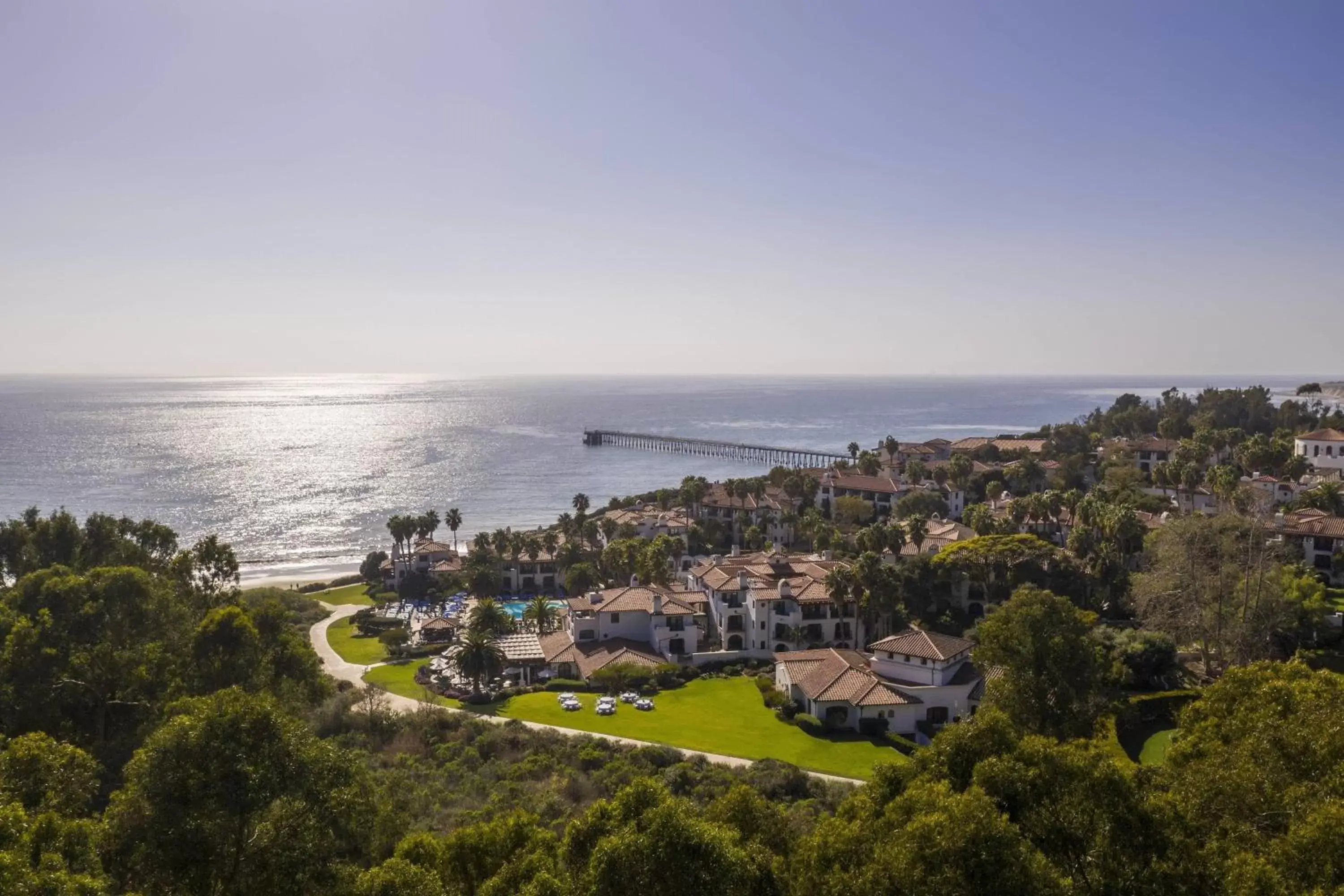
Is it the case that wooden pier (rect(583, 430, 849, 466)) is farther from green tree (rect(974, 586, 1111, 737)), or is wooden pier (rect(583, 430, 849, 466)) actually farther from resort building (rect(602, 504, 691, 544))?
green tree (rect(974, 586, 1111, 737))

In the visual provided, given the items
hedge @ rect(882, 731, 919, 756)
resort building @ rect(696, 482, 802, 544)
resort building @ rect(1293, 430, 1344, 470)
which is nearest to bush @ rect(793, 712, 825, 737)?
hedge @ rect(882, 731, 919, 756)

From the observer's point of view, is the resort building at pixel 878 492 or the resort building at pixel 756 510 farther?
the resort building at pixel 878 492

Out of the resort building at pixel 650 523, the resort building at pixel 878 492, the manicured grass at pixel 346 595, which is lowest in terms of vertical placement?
the manicured grass at pixel 346 595

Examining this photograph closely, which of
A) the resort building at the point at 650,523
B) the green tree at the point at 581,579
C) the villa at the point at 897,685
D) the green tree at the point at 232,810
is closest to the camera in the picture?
the green tree at the point at 232,810

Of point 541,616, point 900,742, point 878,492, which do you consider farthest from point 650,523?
point 900,742

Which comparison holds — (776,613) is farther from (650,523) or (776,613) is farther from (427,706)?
A: (650,523)

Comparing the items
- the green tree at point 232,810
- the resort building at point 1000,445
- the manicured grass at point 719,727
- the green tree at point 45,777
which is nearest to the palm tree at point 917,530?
the manicured grass at point 719,727

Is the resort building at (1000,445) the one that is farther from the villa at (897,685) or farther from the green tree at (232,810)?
the green tree at (232,810)
